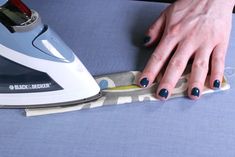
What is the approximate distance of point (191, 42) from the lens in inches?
32.9

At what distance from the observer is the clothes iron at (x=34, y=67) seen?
69 cm

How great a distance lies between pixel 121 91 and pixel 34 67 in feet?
0.52

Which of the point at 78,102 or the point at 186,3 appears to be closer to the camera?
the point at 78,102

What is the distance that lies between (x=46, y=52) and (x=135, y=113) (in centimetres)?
18

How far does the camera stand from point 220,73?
79 cm

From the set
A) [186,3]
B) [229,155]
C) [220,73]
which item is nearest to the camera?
[229,155]

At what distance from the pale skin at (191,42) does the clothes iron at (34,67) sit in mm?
127

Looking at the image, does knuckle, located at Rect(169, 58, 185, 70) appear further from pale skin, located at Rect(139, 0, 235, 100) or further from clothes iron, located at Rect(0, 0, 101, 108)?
clothes iron, located at Rect(0, 0, 101, 108)

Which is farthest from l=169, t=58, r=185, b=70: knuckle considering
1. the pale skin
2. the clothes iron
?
the clothes iron

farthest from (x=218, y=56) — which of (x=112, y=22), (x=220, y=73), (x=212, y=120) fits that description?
(x=112, y=22)

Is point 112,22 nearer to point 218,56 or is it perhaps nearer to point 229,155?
point 218,56

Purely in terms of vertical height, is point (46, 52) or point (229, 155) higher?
point (46, 52)

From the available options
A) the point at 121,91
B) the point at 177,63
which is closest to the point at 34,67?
the point at 121,91

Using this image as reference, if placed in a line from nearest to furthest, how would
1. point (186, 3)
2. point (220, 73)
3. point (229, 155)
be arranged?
point (229, 155), point (220, 73), point (186, 3)
